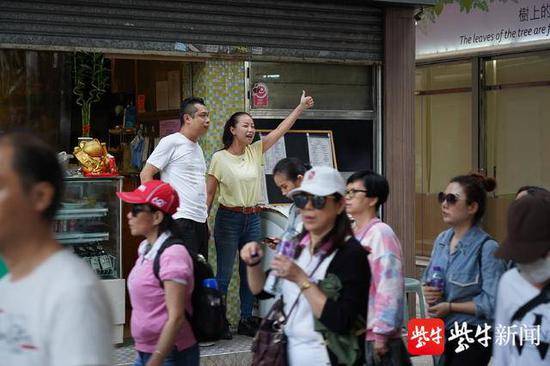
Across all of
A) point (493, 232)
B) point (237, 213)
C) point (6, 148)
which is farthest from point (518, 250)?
point (493, 232)

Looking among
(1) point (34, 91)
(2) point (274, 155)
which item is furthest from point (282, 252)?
(1) point (34, 91)

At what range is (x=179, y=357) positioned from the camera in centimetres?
498

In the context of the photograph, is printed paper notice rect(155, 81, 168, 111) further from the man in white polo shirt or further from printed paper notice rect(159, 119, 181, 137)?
the man in white polo shirt

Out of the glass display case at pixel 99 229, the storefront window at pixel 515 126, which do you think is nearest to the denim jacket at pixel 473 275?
the glass display case at pixel 99 229

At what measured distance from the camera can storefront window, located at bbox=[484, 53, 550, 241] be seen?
1268cm

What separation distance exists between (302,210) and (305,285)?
1.32ft

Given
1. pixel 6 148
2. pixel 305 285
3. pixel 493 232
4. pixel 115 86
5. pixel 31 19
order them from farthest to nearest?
1. pixel 493 232
2. pixel 115 86
3. pixel 31 19
4. pixel 305 285
5. pixel 6 148

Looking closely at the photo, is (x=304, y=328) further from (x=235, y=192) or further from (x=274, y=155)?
(x=274, y=155)

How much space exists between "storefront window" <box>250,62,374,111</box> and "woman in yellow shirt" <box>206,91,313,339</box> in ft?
2.36

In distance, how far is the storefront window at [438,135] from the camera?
44.9 feet

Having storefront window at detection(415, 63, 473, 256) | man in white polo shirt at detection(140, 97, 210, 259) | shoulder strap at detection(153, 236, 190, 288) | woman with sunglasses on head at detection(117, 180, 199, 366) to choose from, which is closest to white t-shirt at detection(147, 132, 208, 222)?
man in white polo shirt at detection(140, 97, 210, 259)

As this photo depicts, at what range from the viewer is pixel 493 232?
13.4 metres

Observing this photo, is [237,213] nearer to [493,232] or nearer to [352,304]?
[352,304]

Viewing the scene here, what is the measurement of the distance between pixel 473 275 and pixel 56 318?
346cm
